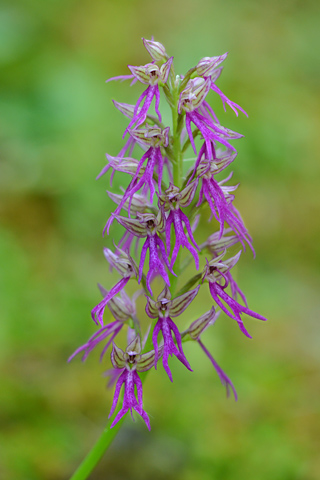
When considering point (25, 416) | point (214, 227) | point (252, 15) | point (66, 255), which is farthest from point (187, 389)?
point (252, 15)

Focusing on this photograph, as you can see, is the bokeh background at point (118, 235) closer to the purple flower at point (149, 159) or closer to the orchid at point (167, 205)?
the orchid at point (167, 205)

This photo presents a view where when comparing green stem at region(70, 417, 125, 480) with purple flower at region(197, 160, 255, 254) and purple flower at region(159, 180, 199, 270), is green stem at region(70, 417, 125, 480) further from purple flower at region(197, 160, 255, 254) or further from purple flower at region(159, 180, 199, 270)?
purple flower at region(197, 160, 255, 254)

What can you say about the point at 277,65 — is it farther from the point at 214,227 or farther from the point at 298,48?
the point at 214,227

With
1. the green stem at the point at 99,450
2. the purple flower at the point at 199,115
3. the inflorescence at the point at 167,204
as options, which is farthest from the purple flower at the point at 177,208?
the green stem at the point at 99,450

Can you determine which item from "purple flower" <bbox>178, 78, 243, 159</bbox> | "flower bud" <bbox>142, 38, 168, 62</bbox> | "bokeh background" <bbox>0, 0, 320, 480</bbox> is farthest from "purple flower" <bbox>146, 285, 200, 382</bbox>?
"bokeh background" <bbox>0, 0, 320, 480</bbox>

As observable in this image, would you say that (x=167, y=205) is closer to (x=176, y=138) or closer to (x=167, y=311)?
(x=176, y=138)

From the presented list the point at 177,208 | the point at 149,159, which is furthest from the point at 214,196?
the point at 149,159

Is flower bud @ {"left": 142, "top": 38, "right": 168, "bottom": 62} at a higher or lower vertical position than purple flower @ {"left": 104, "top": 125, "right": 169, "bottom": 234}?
higher

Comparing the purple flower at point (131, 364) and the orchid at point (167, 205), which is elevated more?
the orchid at point (167, 205)
